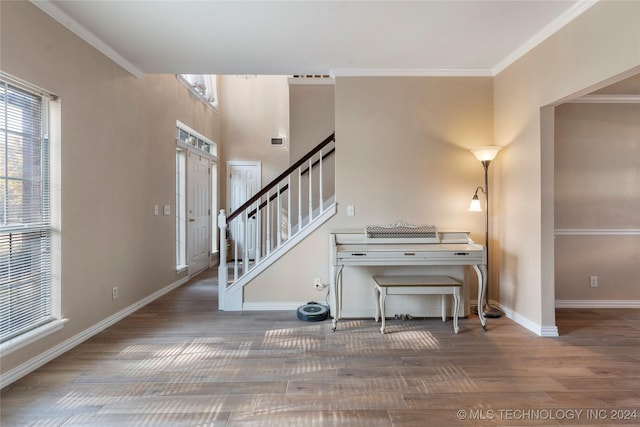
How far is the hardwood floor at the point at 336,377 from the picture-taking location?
170 cm

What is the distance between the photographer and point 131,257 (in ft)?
10.8

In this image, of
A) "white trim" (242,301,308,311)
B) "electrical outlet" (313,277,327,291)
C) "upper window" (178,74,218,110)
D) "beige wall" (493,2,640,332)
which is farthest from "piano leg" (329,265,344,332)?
"upper window" (178,74,218,110)

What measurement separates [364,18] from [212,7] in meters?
1.17

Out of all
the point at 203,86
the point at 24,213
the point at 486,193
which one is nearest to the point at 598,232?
the point at 486,193

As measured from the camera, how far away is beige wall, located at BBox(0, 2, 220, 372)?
2172 mm

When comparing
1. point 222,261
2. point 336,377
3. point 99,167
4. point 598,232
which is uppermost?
point 99,167

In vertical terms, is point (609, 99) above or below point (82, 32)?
below

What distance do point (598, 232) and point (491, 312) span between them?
1.55 metres

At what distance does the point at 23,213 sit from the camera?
215 centimetres

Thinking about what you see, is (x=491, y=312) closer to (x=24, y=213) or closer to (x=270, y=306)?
(x=270, y=306)

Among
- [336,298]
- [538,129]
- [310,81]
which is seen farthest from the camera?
[310,81]

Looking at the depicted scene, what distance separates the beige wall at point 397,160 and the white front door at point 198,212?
2.08 m

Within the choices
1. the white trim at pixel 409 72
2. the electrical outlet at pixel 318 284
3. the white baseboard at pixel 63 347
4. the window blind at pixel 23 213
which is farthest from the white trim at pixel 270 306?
the white trim at pixel 409 72

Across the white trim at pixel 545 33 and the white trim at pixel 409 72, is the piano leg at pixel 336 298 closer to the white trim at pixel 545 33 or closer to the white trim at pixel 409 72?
the white trim at pixel 409 72
